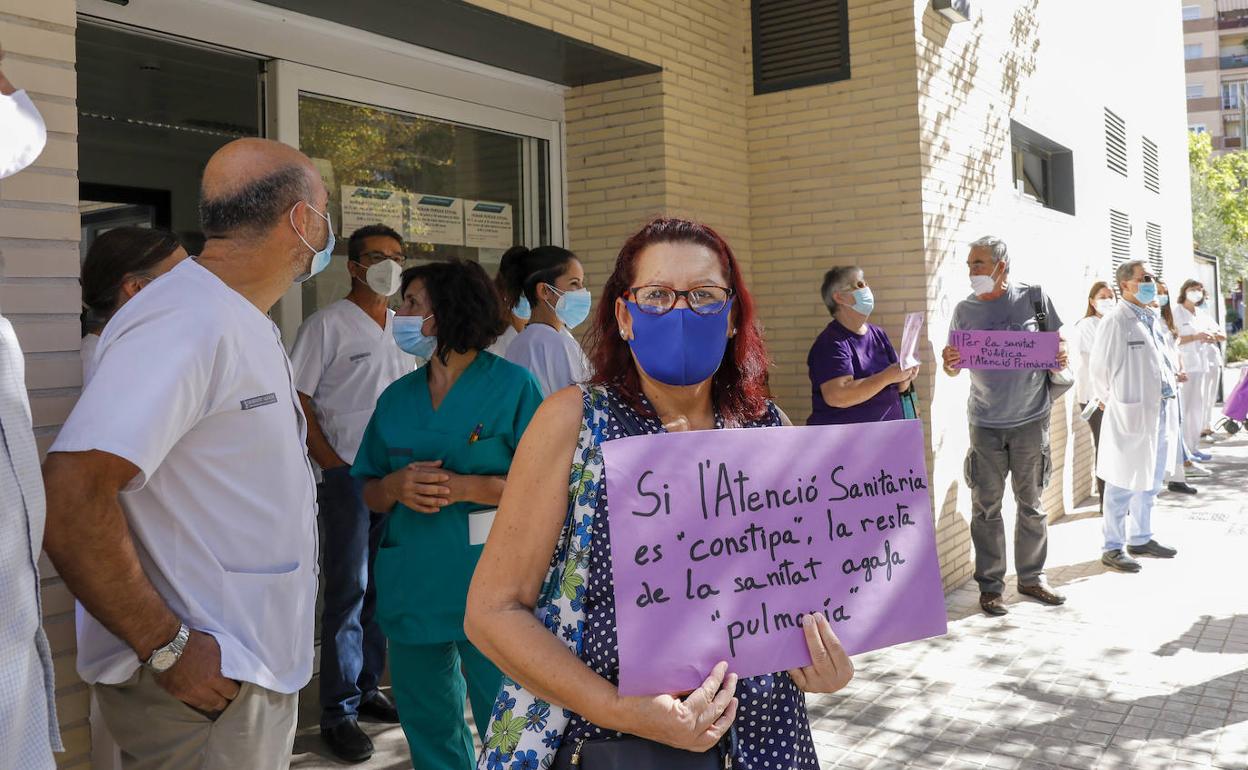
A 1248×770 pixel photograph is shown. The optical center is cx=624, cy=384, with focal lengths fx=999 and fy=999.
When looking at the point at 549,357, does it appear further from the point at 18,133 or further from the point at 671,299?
the point at 18,133

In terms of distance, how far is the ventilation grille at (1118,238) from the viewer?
41.8ft

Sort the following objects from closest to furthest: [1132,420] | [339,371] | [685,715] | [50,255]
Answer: [685,715]
[50,255]
[339,371]
[1132,420]

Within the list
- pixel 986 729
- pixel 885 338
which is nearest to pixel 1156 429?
pixel 885 338

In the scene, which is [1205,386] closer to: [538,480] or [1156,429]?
[1156,429]

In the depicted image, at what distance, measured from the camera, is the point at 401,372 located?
5.30 meters

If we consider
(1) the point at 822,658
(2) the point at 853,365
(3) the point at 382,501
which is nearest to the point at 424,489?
(3) the point at 382,501

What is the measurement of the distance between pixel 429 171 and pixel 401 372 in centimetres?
165

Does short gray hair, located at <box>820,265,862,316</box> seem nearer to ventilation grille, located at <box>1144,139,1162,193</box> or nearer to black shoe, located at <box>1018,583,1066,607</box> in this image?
black shoe, located at <box>1018,583,1066,607</box>

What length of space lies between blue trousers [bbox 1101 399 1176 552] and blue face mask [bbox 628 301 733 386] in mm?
7223

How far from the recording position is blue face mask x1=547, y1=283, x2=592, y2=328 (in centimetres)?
503

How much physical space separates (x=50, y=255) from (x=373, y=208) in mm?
3428

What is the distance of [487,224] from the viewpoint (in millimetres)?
6812

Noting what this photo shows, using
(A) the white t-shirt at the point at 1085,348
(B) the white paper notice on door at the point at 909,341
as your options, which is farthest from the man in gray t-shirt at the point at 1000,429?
(A) the white t-shirt at the point at 1085,348

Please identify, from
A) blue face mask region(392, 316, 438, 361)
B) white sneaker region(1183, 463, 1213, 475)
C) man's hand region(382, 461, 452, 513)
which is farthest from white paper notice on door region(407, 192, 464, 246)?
white sneaker region(1183, 463, 1213, 475)
